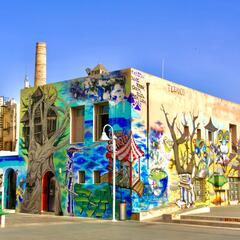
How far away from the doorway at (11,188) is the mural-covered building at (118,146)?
1.70 meters

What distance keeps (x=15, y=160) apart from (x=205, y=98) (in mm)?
13741

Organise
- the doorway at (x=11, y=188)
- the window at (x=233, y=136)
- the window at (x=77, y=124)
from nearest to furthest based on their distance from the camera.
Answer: the window at (x=77, y=124) < the doorway at (x=11, y=188) < the window at (x=233, y=136)

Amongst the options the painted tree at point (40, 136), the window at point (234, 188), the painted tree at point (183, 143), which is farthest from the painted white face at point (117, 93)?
the window at point (234, 188)

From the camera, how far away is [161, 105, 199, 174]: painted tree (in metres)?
28.7

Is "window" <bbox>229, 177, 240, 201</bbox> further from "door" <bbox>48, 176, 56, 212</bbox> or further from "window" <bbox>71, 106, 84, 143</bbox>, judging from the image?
"door" <bbox>48, 176, 56, 212</bbox>

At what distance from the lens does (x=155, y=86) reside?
27297 mm

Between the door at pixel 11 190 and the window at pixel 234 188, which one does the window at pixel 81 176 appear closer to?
the door at pixel 11 190

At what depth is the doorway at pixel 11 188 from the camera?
105 ft

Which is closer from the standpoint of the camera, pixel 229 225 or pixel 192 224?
pixel 229 225

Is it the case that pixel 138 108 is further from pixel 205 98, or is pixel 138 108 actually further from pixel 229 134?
pixel 229 134

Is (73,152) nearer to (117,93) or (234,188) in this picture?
(117,93)

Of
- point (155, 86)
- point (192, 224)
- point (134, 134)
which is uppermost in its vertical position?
point (155, 86)

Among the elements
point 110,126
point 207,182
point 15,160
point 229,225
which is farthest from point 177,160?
point 15,160

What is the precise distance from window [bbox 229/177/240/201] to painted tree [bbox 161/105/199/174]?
6.00m
